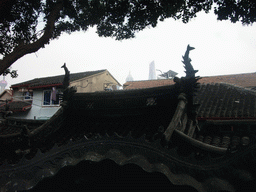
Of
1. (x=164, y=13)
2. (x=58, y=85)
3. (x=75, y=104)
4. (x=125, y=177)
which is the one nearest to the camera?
(x=125, y=177)

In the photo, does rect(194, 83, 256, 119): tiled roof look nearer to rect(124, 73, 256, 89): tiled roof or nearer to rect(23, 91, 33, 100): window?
rect(124, 73, 256, 89): tiled roof

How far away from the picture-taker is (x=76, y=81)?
68.0ft

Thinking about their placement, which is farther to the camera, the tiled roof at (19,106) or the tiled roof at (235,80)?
the tiled roof at (19,106)

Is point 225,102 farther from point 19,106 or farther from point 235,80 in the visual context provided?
point 19,106

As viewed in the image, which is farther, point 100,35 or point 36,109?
point 36,109

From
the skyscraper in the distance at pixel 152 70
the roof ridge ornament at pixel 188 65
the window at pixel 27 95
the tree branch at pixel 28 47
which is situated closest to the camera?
the roof ridge ornament at pixel 188 65

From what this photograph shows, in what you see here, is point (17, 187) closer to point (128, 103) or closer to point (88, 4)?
point (128, 103)

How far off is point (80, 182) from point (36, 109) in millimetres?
20466

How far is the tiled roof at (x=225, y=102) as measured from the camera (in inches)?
328

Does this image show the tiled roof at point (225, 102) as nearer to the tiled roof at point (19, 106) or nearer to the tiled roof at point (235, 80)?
the tiled roof at point (235, 80)

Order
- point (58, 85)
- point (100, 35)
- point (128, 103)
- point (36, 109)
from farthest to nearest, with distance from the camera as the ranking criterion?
point (36, 109), point (58, 85), point (100, 35), point (128, 103)

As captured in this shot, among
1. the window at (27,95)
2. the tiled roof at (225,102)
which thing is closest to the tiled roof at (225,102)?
the tiled roof at (225,102)

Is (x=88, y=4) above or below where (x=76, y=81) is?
above

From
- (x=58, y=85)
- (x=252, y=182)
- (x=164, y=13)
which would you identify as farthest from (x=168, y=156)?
(x=58, y=85)
